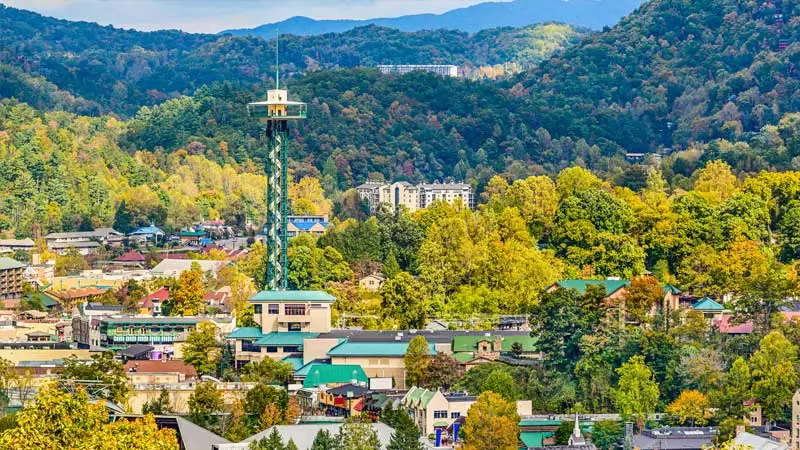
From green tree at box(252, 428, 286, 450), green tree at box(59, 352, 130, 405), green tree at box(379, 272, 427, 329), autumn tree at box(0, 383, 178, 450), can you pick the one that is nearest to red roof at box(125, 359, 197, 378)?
green tree at box(59, 352, 130, 405)

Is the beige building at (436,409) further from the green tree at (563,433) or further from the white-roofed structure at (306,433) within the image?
the white-roofed structure at (306,433)

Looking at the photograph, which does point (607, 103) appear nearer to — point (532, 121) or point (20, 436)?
point (532, 121)

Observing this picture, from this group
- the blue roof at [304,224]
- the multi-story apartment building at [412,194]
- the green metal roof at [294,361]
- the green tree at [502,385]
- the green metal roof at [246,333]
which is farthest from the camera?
the multi-story apartment building at [412,194]

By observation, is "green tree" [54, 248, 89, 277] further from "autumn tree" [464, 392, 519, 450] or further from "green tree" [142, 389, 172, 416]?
"autumn tree" [464, 392, 519, 450]

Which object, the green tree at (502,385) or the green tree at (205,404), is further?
the green tree at (502,385)

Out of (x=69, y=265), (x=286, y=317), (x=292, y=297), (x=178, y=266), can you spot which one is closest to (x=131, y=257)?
(x=69, y=265)

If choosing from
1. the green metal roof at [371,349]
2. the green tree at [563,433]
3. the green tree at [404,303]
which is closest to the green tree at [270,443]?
the green tree at [563,433]
